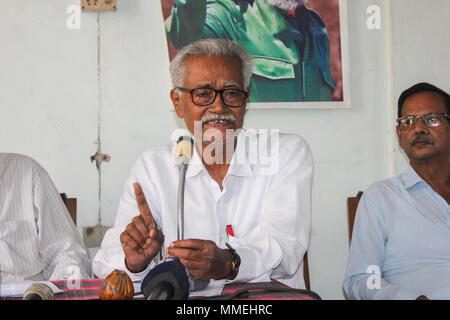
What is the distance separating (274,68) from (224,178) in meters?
0.98

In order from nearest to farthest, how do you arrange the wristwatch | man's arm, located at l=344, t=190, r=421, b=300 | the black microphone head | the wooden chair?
the black microphone head → the wristwatch → man's arm, located at l=344, t=190, r=421, b=300 → the wooden chair

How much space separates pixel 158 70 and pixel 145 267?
4.61ft

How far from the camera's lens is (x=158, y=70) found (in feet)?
7.87

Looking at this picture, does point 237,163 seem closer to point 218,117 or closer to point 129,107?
point 218,117

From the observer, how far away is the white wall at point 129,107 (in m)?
2.37

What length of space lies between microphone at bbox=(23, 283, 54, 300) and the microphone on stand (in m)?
0.30

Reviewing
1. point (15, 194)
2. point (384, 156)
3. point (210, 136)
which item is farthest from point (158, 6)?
point (384, 156)

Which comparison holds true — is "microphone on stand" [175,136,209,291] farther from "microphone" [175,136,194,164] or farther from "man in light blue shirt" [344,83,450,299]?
"man in light blue shirt" [344,83,450,299]

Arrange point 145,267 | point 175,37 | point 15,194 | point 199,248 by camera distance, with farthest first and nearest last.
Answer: point 175,37
point 15,194
point 145,267
point 199,248

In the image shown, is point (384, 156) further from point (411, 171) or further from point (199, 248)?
point (199, 248)

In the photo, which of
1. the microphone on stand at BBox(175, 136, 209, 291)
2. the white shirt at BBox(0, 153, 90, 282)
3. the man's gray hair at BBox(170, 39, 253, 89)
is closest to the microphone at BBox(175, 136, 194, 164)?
the microphone on stand at BBox(175, 136, 209, 291)

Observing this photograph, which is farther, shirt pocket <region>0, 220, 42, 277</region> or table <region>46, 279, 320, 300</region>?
shirt pocket <region>0, 220, 42, 277</region>

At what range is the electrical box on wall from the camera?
235cm
